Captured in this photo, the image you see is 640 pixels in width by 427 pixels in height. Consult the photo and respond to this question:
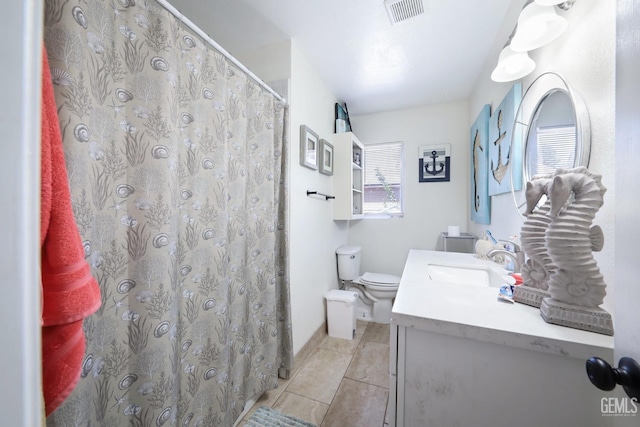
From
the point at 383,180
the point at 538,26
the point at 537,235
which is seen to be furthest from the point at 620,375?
the point at 383,180

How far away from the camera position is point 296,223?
1.68 meters

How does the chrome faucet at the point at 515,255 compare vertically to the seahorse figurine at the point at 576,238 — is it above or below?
below

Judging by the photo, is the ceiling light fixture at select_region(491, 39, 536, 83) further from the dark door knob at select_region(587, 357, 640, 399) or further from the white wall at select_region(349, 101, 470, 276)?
the white wall at select_region(349, 101, 470, 276)

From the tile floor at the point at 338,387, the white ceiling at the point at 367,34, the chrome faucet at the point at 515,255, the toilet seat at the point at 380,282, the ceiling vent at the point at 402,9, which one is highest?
the white ceiling at the point at 367,34

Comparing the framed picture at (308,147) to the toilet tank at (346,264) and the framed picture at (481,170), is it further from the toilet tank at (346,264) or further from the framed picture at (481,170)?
the framed picture at (481,170)

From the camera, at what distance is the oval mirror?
0.80m

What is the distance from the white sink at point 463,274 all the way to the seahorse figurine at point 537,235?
511mm

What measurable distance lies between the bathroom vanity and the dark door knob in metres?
0.17

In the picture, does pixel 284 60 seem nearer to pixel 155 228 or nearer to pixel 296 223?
pixel 296 223

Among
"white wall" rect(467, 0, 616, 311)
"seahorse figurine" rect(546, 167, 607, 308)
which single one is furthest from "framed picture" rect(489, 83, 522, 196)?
"seahorse figurine" rect(546, 167, 607, 308)

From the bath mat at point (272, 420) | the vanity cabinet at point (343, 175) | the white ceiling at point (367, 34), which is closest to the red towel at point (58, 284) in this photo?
the bath mat at point (272, 420)

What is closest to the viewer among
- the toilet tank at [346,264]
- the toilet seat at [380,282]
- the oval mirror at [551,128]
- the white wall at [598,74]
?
the white wall at [598,74]

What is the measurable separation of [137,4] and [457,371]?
148 centimetres

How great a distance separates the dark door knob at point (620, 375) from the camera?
1.23ft
